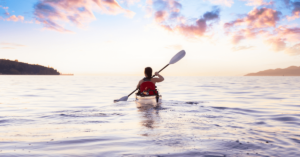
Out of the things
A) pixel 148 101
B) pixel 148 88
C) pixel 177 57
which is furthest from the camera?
pixel 177 57

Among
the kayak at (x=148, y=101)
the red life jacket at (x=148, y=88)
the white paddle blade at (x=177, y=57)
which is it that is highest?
Answer: the white paddle blade at (x=177, y=57)

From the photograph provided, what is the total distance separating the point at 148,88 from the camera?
1019cm

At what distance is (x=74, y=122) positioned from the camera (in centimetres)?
671

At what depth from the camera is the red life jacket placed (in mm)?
Answer: 10148

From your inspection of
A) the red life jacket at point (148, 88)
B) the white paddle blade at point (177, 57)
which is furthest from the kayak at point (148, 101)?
the white paddle blade at point (177, 57)

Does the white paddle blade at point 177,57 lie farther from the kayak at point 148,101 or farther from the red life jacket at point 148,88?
the kayak at point 148,101

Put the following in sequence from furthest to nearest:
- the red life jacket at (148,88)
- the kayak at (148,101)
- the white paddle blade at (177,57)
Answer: the white paddle blade at (177,57) → the kayak at (148,101) → the red life jacket at (148,88)

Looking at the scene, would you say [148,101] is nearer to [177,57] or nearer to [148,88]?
[148,88]

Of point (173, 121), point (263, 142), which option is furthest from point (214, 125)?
point (263, 142)

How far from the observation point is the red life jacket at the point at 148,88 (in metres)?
10.1

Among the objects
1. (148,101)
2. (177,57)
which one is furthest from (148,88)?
(177,57)

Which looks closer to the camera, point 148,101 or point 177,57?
point 148,101

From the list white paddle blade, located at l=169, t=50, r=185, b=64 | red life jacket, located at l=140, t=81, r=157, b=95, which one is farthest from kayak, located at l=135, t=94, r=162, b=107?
white paddle blade, located at l=169, t=50, r=185, b=64

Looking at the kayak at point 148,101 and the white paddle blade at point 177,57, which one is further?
the white paddle blade at point 177,57
